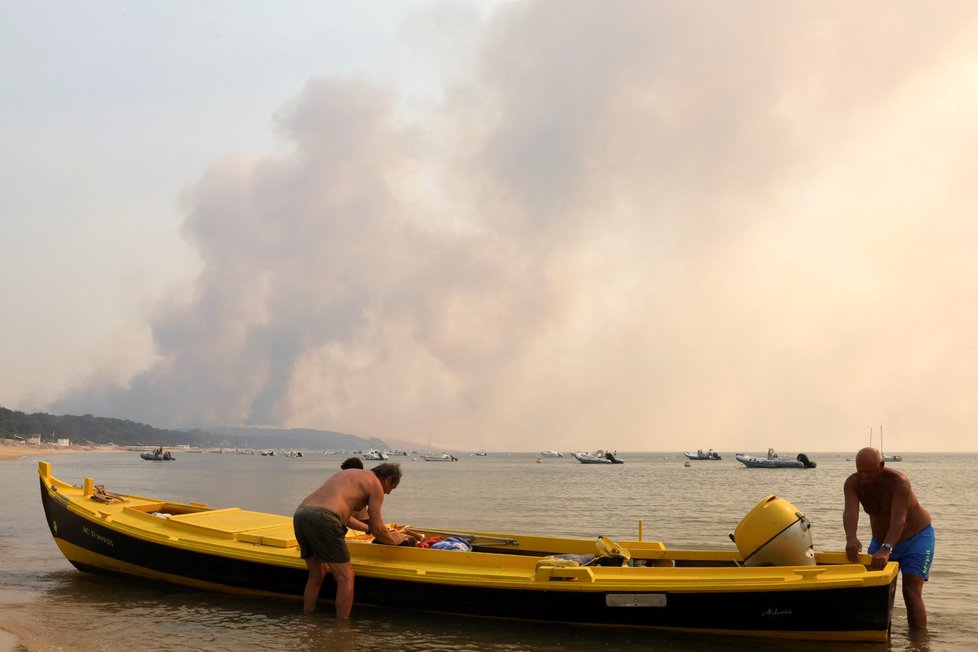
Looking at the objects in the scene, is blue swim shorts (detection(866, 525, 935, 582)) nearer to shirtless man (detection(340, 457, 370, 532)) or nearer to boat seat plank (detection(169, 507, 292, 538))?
shirtless man (detection(340, 457, 370, 532))

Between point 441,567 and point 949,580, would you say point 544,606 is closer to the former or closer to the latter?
point 441,567

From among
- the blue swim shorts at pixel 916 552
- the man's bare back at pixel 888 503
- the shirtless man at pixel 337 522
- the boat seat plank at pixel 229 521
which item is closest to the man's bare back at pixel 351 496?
the shirtless man at pixel 337 522

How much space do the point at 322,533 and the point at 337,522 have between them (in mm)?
209

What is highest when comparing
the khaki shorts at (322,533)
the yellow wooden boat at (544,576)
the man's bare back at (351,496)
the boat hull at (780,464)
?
the man's bare back at (351,496)

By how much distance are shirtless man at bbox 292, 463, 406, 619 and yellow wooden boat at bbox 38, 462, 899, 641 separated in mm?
244

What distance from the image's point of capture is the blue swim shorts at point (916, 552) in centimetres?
805

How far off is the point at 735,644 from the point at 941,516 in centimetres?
2725

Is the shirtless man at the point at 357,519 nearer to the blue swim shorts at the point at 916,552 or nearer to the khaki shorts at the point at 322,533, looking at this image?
the khaki shorts at the point at 322,533

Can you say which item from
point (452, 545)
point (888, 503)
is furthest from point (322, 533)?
point (888, 503)

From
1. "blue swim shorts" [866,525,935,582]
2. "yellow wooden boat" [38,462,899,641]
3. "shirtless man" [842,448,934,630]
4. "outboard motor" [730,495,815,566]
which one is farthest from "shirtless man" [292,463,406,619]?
"blue swim shorts" [866,525,935,582]

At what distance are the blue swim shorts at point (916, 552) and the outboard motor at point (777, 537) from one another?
79 centimetres

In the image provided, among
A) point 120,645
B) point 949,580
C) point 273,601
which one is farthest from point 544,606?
point 949,580

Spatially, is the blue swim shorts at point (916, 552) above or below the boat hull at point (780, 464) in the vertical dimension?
above

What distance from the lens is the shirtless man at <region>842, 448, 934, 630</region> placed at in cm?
777
